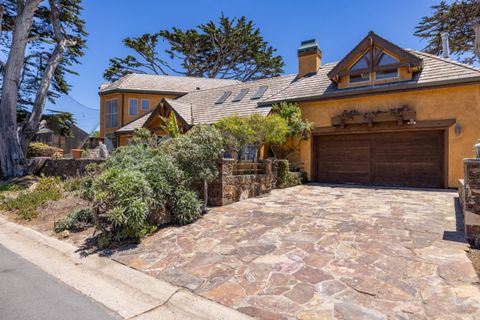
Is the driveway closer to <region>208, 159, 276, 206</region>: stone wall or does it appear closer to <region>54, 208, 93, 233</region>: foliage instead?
<region>208, 159, 276, 206</region>: stone wall

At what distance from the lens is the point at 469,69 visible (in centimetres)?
1142

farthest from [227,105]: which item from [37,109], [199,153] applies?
[37,109]

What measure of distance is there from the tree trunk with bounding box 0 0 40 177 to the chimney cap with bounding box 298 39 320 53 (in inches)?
654

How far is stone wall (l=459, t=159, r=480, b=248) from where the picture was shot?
485 cm

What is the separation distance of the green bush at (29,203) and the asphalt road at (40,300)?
448 cm

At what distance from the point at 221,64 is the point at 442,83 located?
28.0 m

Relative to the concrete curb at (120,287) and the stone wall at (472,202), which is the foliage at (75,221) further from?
the stone wall at (472,202)

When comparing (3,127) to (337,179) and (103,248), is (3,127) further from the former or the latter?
(337,179)

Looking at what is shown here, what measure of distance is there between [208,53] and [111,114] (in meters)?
15.8

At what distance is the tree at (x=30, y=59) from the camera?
17.2m

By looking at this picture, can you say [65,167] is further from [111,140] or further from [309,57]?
[309,57]

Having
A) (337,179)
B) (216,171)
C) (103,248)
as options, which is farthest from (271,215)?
(337,179)

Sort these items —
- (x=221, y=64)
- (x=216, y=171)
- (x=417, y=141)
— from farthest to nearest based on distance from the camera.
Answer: (x=221, y=64)
(x=417, y=141)
(x=216, y=171)

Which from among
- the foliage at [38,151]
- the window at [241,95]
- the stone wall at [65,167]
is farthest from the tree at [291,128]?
the foliage at [38,151]
